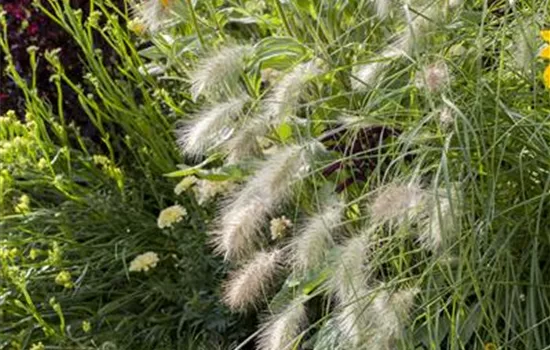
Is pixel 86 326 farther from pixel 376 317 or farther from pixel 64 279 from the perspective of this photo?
pixel 376 317

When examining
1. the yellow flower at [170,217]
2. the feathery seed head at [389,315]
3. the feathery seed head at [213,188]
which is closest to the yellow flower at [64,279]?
the yellow flower at [170,217]

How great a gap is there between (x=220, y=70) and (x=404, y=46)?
1.30 ft

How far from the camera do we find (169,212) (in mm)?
3158

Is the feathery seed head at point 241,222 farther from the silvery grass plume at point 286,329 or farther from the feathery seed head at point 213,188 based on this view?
the feathery seed head at point 213,188

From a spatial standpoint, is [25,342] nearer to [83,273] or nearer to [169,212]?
[83,273]

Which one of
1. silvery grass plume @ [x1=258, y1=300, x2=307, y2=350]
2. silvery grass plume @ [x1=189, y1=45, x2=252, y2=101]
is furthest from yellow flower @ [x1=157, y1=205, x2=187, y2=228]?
silvery grass plume @ [x1=258, y1=300, x2=307, y2=350]

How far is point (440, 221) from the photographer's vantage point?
2025 millimetres

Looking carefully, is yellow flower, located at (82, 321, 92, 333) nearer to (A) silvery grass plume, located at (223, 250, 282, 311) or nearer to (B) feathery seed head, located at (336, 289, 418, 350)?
(A) silvery grass plume, located at (223, 250, 282, 311)

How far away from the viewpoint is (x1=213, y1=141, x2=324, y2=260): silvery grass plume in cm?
222

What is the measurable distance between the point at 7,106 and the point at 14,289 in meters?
0.96

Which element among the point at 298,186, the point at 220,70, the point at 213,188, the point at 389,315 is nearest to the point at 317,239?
the point at 389,315

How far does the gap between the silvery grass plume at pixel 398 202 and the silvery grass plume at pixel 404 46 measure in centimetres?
27

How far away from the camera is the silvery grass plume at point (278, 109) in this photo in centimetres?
239

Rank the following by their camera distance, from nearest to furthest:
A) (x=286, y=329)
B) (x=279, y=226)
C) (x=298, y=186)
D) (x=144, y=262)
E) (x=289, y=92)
Result: (x=286, y=329), (x=289, y=92), (x=298, y=186), (x=279, y=226), (x=144, y=262)
